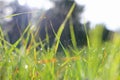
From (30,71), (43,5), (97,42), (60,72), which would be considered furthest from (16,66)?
(97,42)

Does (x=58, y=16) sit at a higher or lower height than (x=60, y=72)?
lower

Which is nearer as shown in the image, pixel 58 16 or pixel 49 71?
pixel 49 71

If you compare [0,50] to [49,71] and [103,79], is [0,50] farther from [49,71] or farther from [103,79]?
[103,79]

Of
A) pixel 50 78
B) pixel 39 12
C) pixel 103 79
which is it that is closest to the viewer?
pixel 103 79

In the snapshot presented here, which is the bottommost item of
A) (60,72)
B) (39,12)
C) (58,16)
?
(58,16)

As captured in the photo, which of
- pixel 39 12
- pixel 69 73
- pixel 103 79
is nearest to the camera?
pixel 103 79

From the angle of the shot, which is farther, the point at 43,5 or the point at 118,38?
the point at 43,5

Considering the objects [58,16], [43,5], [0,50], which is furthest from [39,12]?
[58,16]

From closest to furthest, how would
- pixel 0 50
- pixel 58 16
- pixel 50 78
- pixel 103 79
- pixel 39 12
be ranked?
1. pixel 103 79
2. pixel 50 78
3. pixel 0 50
4. pixel 39 12
5. pixel 58 16

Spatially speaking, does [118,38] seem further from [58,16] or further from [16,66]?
[58,16]
